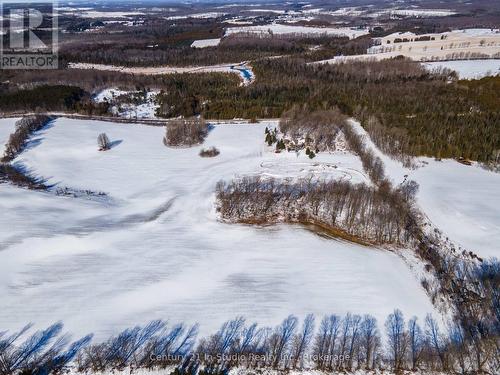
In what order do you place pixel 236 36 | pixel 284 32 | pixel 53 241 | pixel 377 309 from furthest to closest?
pixel 284 32 < pixel 236 36 < pixel 53 241 < pixel 377 309

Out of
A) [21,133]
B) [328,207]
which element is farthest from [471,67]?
[21,133]

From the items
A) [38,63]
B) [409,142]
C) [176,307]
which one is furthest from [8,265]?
[38,63]

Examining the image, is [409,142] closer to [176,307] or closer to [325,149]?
[325,149]

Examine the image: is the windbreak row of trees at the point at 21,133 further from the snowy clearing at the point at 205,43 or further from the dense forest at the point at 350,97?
the snowy clearing at the point at 205,43

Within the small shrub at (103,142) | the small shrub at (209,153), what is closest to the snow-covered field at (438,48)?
the small shrub at (209,153)

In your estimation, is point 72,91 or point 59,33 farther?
point 59,33

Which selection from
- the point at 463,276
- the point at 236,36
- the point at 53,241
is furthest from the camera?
the point at 236,36

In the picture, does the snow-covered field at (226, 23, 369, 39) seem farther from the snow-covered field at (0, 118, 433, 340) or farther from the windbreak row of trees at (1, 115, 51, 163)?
the snow-covered field at (0, 118, 433, 340)
